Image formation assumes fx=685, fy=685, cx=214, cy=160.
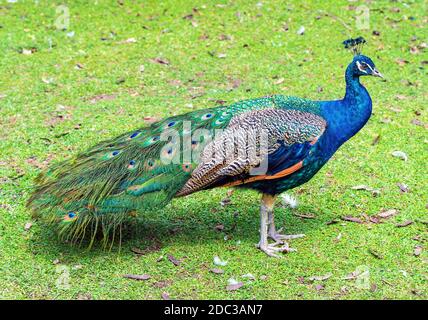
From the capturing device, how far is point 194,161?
454 cm

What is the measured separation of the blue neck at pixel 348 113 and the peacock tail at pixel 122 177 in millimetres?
140

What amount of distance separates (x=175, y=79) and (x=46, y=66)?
148 centimetres

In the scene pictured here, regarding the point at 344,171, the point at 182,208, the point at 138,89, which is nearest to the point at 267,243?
the point at 182,208

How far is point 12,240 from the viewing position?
16.0ft

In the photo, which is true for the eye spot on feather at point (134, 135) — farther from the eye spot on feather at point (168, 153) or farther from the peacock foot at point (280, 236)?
the peacock foot at point (280, 236)

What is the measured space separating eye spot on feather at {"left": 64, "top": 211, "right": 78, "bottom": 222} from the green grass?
372 millimetres

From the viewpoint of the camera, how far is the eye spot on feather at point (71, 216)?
14.6 feet

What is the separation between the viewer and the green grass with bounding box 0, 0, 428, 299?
4.55 meters

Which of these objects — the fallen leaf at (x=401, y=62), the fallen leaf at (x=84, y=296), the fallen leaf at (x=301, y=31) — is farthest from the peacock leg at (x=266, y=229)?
the fallen leaf at (x=301, y=31)

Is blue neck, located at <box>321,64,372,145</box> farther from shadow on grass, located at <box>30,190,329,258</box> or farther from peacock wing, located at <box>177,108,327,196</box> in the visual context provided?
shadow on grass, located at <box>30,190,329,258</box>

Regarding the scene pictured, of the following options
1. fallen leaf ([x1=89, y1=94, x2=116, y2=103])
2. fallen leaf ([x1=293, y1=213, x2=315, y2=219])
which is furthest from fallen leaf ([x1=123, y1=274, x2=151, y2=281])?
fallen leaf ([x1=89, y1=94, x2=116, y2=103])

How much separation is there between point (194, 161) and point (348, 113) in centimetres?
114

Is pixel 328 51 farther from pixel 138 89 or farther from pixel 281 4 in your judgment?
pixel 138 89

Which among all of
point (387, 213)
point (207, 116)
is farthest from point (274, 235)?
point (207, 116)
